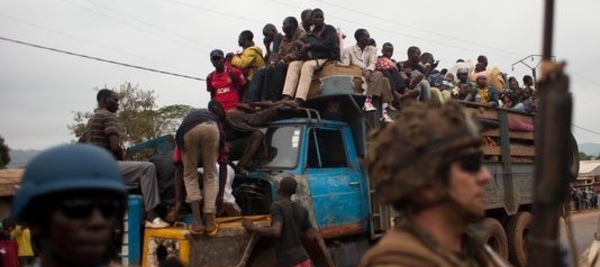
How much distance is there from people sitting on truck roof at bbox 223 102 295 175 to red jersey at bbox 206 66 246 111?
0.56m

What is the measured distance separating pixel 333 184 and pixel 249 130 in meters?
1.16

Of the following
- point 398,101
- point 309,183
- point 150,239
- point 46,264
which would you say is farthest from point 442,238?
point 398,101

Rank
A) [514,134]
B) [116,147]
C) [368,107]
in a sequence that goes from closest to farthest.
Answer: 1. [116,147]
2. [368,107]
3. [514,134]

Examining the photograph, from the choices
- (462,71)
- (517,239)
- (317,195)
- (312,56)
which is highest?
(462,71)

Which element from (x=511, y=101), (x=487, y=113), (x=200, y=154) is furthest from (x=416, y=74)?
(x=200, y=154)

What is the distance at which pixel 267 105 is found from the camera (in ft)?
25.2

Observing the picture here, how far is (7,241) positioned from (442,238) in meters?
10.2

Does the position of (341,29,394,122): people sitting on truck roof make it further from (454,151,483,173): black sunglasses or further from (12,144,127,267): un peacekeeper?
(12,144,127,267): un peacekeeper

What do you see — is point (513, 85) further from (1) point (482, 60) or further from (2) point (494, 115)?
(2) point (494, 115)

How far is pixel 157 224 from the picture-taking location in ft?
19.4

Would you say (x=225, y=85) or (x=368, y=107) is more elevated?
(x=225, y=85)

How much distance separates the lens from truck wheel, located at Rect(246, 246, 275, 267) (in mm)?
6191

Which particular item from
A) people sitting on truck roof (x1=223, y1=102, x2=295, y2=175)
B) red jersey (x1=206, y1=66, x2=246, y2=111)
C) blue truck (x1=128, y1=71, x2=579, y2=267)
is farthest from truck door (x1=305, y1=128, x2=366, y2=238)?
red jersey (x1=206, y1=66, x2=246, y2=111)

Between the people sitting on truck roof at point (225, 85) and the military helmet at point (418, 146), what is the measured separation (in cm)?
629
